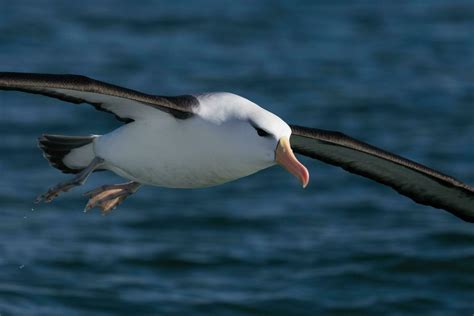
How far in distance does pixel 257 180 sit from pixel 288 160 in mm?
7715

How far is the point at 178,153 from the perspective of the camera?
28.5 feet

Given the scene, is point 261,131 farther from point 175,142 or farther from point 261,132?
point 175,142

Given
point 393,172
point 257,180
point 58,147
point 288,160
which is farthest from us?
point 257,180

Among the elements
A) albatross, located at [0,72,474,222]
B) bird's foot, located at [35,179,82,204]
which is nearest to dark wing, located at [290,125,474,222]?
albatross, located at [0,72,474,222]

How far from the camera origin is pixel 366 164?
9867 millimetres

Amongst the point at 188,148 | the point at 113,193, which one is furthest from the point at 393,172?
the point at 113,193

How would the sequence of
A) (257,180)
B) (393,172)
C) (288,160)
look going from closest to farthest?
(288,160)
(393,172)
(257,180)

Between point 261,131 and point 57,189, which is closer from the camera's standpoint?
point 261,131

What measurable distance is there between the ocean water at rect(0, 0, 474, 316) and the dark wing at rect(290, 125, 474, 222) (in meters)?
2.37

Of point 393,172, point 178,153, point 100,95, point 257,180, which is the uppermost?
point 257,180

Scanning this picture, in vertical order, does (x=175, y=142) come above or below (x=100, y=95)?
below

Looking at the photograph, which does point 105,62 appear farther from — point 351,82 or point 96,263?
point 96,263

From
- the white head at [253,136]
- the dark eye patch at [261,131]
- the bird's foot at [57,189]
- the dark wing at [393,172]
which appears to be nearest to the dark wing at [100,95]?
the white head at [253,136]

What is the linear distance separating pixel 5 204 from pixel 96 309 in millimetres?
3338
